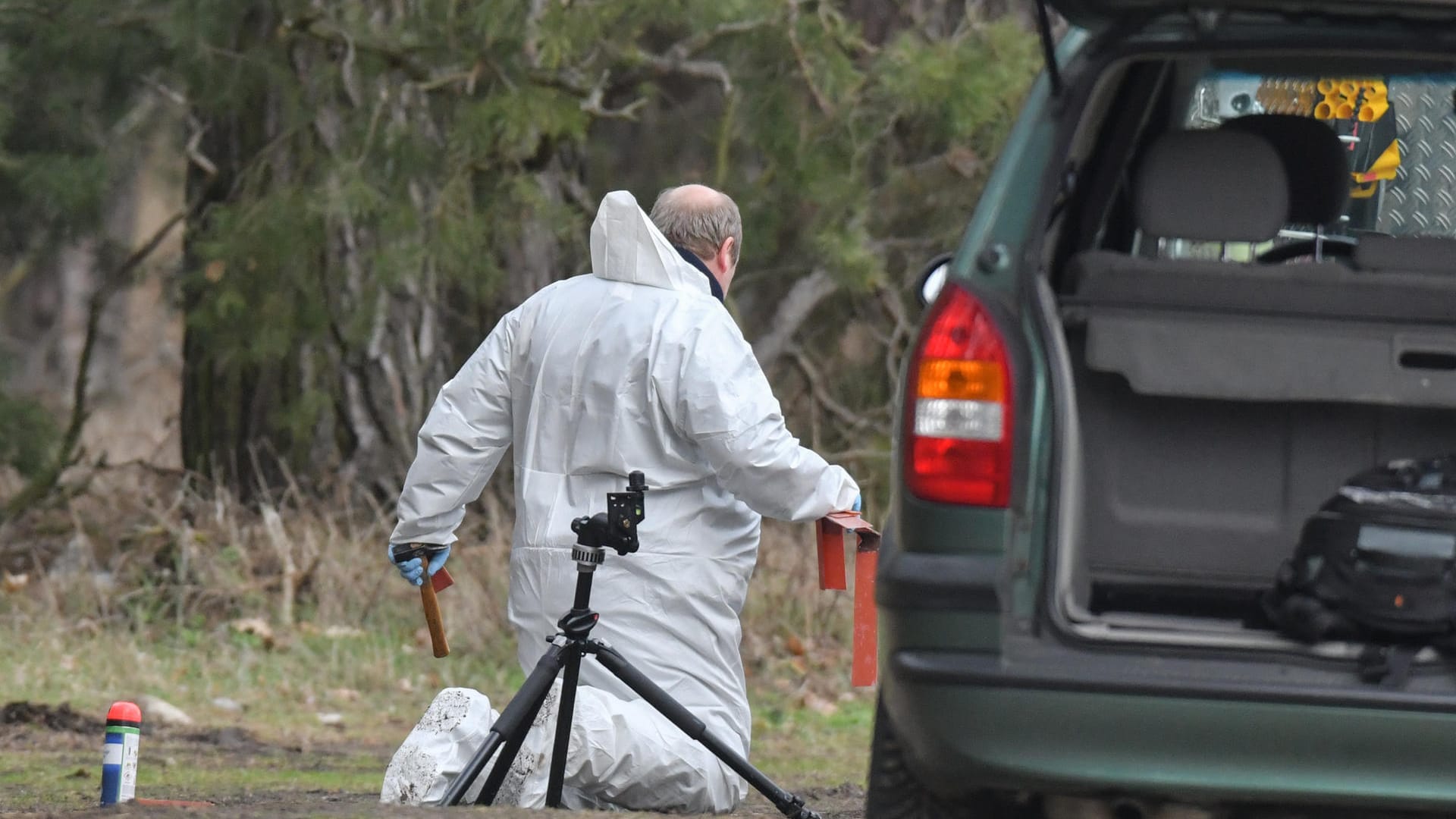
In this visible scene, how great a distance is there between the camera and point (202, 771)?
23.9ft

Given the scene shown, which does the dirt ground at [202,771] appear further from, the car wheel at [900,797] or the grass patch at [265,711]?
the car wheel at [900,797]

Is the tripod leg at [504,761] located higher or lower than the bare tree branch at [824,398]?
lower

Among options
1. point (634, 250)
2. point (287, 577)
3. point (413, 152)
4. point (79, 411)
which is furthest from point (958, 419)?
point (79, 411)

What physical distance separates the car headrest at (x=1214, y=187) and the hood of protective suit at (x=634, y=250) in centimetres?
189

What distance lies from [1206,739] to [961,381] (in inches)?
26.6

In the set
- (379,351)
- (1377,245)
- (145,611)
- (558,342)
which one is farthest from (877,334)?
(1377,245)

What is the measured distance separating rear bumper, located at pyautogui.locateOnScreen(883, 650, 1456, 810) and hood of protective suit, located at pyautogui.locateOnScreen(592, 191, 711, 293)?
2.34 metres

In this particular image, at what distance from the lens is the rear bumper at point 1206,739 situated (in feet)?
11.2

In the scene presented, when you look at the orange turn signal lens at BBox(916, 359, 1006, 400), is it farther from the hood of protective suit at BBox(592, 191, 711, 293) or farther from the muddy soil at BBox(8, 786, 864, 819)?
the hood of protective suit at BBox(592, 191, 711, 293)

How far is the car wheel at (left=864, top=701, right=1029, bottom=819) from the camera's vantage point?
13.0ft

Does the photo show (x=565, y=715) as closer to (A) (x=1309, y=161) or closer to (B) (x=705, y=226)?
(B) (x=705, y=226)

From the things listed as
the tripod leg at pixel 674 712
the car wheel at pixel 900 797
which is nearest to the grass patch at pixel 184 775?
the tripod leg at pixel 674 712

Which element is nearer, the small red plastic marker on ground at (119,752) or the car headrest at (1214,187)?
the car headrest at (1214,187)

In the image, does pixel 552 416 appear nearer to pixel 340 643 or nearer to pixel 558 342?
pixel 558 342
